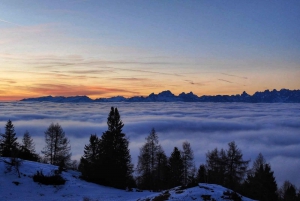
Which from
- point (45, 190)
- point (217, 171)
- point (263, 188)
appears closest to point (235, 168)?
point (217, 171)

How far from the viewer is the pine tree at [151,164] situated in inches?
2191

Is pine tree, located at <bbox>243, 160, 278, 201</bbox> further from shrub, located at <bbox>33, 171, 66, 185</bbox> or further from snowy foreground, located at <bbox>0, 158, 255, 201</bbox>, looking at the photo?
shrub, located at <bbox>33, 171, 66, 185</bbox>

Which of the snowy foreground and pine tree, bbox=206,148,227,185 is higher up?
the snowy foreground

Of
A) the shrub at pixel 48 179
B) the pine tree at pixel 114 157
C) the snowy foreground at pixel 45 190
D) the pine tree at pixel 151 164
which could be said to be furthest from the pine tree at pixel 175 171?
the shrub at pixel 48 179

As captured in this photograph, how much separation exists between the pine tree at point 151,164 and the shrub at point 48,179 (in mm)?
22490

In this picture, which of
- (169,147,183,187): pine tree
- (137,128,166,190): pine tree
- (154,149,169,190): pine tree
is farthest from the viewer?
(137,128,166,190): pine tree

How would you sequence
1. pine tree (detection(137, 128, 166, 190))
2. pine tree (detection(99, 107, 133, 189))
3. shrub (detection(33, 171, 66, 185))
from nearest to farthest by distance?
shrub (detection(33, 171, 66, 185)) → pine tree (detection(99, 107, 133, 189)) → pine tree (detection(137, 128, 166, 190))

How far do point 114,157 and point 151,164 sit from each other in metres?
16.1

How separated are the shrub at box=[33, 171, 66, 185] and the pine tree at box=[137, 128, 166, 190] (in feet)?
73.8

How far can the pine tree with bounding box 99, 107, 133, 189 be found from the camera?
4309 cm

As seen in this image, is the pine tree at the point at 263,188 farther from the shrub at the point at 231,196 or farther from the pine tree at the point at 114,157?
the pine tree at the point at 114,157

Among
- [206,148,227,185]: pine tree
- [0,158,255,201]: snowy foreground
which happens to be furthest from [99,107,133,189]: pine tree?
[206,148,227,185]: pine tree

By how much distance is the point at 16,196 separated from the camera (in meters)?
30.9

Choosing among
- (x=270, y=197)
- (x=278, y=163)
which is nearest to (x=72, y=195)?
(x=270, y=197)
